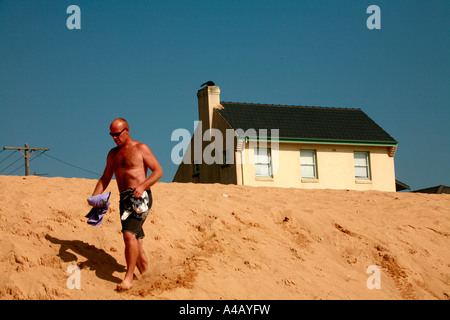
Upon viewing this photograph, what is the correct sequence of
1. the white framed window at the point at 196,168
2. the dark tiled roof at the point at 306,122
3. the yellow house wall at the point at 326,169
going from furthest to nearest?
the white framed window at the point at 196,168
the dark tiled roof at the point at 306,122
the yellow house wall at the point at 326,169

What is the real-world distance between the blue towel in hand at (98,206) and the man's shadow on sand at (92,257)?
1.90 ft

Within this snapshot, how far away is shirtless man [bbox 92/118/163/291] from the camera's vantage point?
705 centimetres

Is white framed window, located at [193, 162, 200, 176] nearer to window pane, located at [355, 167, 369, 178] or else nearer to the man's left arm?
window pane, located at [355, 167, 369, 178]

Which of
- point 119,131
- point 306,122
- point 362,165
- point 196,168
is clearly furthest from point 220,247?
point 196,168

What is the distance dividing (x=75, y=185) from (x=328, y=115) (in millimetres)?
19726

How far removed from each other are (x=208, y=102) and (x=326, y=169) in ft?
20.3

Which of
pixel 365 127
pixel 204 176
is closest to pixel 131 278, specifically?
pixel 204 176

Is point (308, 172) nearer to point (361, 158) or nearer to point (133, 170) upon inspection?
point (361, 158)

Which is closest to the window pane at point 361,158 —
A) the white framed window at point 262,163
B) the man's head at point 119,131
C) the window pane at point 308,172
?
the window pane at point 308,172

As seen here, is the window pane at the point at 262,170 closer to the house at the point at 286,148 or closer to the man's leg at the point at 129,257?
the house at the point at 286,148

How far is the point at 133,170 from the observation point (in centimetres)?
729

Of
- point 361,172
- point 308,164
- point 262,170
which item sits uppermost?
point 308,164

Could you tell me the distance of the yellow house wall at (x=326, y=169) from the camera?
24.0 m
